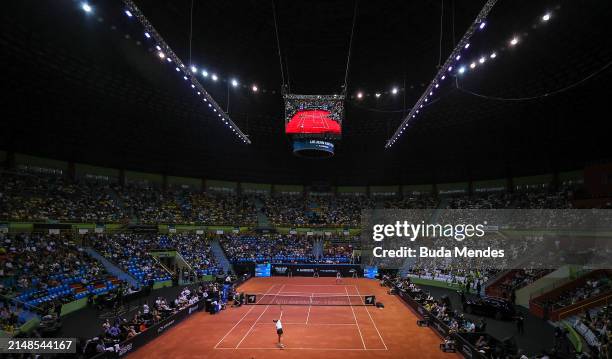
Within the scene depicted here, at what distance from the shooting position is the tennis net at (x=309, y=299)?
97.5 feet

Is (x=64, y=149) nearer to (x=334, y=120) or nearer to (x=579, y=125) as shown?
(x=334, y=120)

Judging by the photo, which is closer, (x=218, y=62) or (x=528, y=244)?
(x=218, y=62)

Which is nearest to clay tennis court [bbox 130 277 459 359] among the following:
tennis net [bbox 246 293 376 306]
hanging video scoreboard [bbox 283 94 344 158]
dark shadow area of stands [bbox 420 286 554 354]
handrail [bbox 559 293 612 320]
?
tennis net [bbox 246 293 376 306]

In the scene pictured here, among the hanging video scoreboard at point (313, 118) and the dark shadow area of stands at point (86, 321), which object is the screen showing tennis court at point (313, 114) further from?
the dark shadow area of stands at point (86, 321)

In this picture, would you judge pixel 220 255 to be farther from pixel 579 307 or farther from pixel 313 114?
pixel 579 307

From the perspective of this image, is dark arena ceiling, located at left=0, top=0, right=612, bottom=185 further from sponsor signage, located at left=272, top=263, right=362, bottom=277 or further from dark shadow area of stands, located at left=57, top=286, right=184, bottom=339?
dark shadow area of stands, located at left=57, top=286, right=184, bottom=339

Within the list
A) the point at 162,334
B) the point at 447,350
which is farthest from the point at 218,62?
the point at 447,350

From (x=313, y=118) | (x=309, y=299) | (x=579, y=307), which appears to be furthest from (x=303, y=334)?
(x=579, y=307)

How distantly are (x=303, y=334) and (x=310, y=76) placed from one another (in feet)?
55.1

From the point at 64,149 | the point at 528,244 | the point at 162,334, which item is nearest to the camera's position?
the point at 162,334

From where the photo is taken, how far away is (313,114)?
2633cm

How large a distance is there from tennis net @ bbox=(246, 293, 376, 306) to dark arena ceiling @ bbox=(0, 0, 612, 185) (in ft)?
51.5

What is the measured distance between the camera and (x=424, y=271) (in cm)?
3994

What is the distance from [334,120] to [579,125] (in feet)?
60.9
